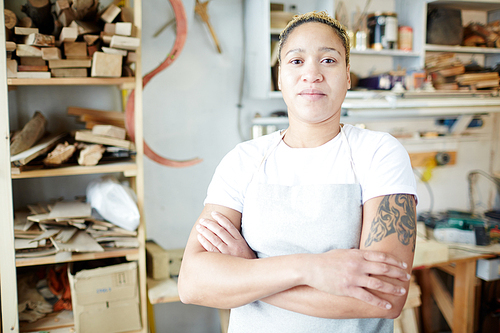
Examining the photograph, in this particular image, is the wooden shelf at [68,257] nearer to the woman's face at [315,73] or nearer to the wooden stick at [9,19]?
the wooden stick at [9,19]

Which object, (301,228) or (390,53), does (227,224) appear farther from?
(390,53)

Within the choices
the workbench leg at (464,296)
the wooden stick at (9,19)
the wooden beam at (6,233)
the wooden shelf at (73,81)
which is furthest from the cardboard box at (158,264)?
the workbench leg at (464,296)

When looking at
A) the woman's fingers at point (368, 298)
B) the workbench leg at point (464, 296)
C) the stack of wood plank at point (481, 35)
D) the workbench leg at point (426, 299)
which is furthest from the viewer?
the workbench leg at point (426, 299)

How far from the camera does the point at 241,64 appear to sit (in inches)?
97.7

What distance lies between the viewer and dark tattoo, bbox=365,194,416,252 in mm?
954

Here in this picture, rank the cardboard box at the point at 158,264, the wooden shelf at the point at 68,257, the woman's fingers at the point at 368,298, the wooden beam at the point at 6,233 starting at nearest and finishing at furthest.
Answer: the woman's fingers at the point at 368,298 < the wooden beam at the point at 6,233 < the wooden shelf at the point at 68,257 < the cardboard box at the point at 158,264

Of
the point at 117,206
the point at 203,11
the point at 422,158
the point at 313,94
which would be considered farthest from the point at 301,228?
the point at 422,158

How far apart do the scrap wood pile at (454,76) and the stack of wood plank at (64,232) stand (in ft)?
7.60

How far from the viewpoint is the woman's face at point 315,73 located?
107cm

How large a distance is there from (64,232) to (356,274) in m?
1.50

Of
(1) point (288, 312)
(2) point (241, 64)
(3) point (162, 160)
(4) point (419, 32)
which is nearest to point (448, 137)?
(4) point (419, 32)

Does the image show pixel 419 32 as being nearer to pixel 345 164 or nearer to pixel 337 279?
pixel 345 164

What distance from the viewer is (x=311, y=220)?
3.39 feet

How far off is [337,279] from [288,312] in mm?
232
